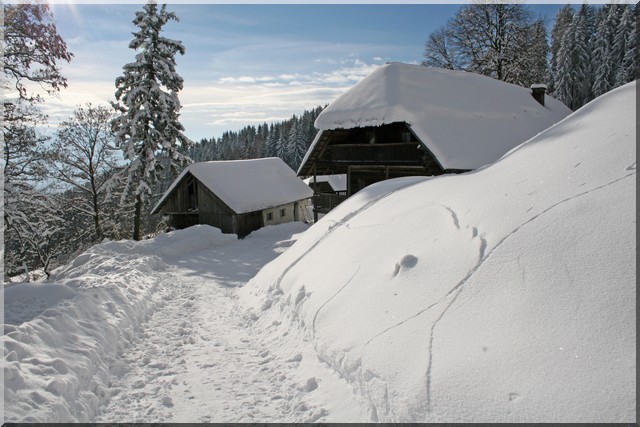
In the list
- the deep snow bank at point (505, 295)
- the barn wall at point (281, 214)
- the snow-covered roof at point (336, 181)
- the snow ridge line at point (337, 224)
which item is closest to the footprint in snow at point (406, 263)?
the deep snow bank at point (505, 295)

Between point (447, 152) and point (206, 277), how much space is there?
9695mm

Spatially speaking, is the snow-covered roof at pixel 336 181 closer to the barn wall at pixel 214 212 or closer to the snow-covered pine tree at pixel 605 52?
the barn wall at pixel 214 212

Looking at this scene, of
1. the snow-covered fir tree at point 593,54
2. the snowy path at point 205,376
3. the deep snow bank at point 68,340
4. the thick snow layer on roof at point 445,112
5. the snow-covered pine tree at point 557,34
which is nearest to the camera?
the deep snow bank at point 68,340

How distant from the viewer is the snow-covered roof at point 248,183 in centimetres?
2283

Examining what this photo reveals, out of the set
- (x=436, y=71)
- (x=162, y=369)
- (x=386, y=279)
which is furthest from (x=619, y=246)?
(x=436, y=71)

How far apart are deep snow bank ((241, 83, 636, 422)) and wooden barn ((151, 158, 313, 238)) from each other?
636 inches

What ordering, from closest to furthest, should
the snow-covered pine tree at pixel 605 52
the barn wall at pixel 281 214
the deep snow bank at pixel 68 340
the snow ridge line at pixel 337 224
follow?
the deep snow bank at pixel 68 340
the snow ridge line at pixel 337 224
the barn wall at pixel 281 214
the snow-covered pine tree at pixel 605 52

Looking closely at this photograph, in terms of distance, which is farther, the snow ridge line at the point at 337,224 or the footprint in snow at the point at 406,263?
the snow ridge line at the point at 337,224

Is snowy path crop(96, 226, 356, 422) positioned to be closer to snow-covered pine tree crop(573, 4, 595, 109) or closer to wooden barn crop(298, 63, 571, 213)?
wooden barn crop(298, 63, 571, 213)

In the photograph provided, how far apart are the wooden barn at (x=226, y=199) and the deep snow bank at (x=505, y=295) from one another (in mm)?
16166

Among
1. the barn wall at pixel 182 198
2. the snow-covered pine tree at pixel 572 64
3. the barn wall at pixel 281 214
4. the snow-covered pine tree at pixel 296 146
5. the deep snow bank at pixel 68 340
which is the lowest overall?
the deep snow bank at pixel 68 340

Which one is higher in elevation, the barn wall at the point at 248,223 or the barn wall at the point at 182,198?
the barn wall at the point at 182,198

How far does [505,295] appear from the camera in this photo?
12.9ft

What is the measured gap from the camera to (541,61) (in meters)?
31.0
